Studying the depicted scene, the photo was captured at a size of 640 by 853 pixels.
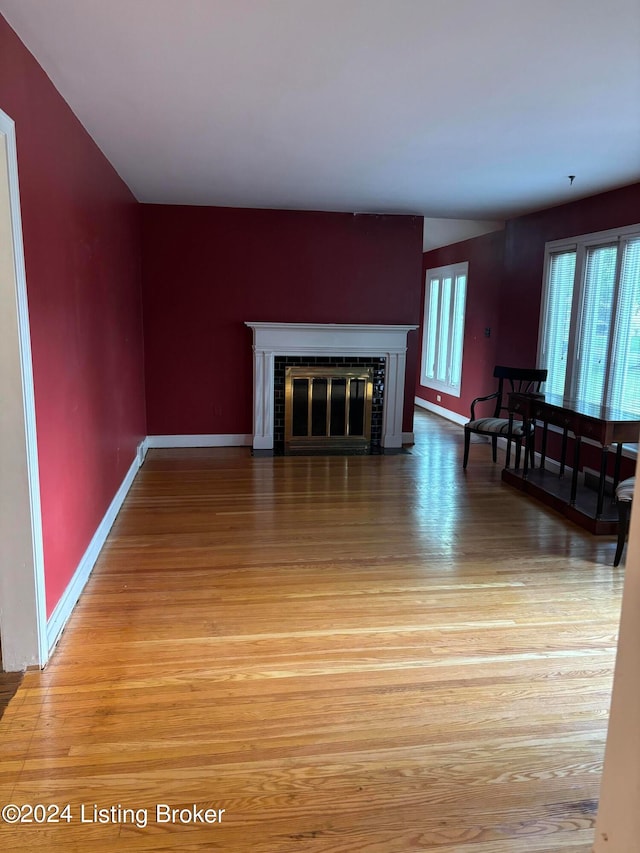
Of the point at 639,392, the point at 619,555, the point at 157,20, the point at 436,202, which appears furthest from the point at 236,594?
the point at 436,202

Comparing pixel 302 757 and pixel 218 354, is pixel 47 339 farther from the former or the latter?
pixel 218 354

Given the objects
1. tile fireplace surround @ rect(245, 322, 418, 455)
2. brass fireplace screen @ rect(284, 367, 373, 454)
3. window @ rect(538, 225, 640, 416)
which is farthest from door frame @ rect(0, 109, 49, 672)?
window @ rect(538, 225, 640, 416)

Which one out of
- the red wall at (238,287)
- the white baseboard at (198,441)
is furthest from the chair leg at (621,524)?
the white baseboard at (198,441)

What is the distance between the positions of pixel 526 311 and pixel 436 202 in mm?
1538

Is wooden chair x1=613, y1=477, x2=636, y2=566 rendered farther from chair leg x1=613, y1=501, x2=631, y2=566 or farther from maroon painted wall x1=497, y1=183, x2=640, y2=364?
maroon painted wall x1=497, y1=183, x2=640, y2=364

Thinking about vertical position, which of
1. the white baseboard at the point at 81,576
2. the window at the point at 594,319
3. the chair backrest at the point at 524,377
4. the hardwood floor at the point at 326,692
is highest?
the window at the point at 594,319

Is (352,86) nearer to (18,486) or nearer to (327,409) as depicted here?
(18,486)

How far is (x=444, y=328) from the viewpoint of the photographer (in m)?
8.53

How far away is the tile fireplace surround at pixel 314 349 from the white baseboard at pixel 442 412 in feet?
5.93

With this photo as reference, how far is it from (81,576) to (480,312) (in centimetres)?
570

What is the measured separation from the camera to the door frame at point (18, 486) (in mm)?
2146

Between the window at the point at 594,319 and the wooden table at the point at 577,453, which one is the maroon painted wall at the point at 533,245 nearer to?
the window at the point at 594,319

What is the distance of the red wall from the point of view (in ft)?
19.3

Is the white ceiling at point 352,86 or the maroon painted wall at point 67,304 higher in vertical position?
the white ceiling at point 352,86
